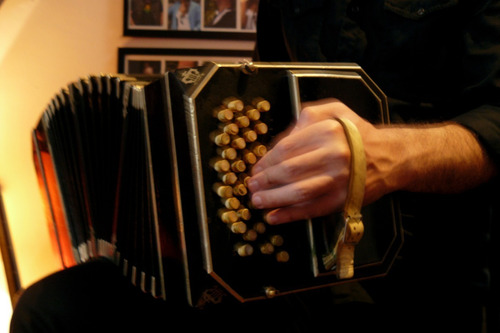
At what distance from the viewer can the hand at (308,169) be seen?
53 cm

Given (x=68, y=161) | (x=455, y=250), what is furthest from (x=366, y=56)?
(x=68, y=161)

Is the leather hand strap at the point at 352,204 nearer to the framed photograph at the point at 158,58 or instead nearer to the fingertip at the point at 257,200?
the fingertip at the point at 257,200

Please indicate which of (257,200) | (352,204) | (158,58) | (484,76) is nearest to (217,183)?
(257,200)

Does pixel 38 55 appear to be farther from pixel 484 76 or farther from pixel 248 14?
pixel 484 76

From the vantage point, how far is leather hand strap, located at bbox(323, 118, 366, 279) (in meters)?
0.53

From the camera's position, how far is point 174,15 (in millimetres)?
1546

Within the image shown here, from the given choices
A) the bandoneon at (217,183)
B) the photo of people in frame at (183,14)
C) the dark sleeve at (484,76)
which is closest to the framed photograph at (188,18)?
the photo of people in frame at (183,14)

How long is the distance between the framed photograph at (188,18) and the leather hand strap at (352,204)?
1.14 metres

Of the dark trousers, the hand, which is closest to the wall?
the dark trousers

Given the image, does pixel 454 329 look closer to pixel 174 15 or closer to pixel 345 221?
A: pixel 345 221

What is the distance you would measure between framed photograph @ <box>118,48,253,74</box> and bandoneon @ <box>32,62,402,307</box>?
87 centimetres

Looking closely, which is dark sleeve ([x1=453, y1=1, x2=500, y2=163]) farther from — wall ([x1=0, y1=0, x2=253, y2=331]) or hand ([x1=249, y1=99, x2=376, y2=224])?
wall ([x1=0, y1=0, x2=253, y2=331])

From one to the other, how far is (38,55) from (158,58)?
453 millimetres

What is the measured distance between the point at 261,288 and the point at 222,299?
62 millimetres
